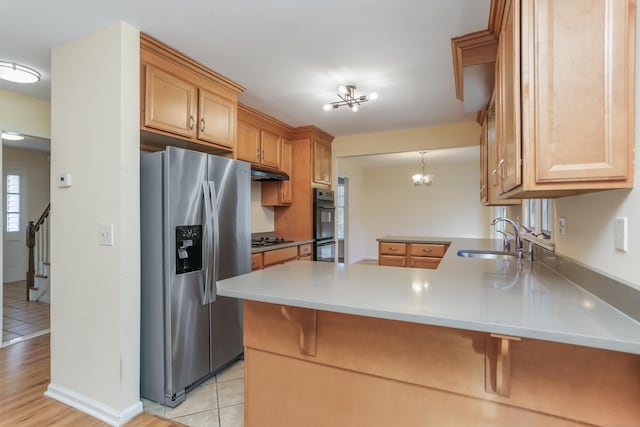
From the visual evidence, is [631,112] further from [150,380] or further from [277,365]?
[150,380]

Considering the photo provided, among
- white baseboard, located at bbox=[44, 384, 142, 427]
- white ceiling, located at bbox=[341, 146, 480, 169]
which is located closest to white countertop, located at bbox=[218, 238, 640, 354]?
white baseboard, located at bbox=[44, 384, 142, 427]

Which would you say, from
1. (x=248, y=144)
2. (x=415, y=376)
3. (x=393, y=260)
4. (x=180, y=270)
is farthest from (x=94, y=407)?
(x=393, y=260)

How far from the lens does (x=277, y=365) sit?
155cm

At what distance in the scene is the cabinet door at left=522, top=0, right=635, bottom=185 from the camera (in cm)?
97

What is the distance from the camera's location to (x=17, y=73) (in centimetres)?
237

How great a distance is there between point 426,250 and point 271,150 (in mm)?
2277

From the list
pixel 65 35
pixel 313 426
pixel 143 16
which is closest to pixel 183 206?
pixel 143 16

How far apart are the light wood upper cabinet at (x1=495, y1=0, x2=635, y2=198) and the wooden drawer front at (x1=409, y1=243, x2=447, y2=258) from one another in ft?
9.59

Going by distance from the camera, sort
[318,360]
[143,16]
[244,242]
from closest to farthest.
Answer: [318,360], [143,16], [244,242]

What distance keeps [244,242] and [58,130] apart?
4.81ft

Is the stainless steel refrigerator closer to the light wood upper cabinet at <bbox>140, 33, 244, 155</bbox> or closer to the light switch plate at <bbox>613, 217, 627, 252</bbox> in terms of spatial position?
the light wood upper cabinet at <bbox>140, 33, 244, 155</bbox>

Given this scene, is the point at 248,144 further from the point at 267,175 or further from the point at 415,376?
the point at 415,376

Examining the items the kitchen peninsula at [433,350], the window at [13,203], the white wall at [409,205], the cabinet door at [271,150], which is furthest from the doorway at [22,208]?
the white wall at [409,205]

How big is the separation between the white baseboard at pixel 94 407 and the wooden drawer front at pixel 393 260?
9.73ft
